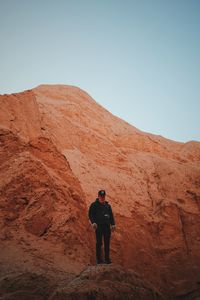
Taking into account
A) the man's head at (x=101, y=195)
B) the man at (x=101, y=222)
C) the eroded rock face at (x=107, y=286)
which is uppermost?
the man's head at (x=101, y=195)

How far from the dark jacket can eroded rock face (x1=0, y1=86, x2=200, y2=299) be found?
3.91 feet

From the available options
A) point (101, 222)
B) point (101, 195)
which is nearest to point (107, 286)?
point (101, 222)

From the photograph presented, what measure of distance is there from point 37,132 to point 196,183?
651cm

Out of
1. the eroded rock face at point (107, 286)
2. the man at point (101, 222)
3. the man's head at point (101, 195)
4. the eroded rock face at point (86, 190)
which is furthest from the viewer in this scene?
the eroded rock face at point (86, 190)

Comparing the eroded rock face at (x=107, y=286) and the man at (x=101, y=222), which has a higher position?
the man at (x=101, y=222)

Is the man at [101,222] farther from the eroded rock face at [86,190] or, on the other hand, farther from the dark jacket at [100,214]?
the eroded rock face at [86,190]

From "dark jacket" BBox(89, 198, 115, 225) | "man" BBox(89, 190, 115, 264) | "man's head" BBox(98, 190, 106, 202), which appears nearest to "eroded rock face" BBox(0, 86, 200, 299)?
"man" BBox(89, 190, 115, 264)

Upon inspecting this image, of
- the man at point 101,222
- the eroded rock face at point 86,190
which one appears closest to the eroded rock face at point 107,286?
the man at point 101,222

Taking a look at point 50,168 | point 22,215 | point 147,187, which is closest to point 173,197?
point 147,187

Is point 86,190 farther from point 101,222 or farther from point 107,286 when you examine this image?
point 107,286

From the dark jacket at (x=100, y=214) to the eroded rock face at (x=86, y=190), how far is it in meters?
1.19

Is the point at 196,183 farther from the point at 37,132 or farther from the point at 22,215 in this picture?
the point at 22,215

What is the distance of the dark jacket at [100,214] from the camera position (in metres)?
6.14

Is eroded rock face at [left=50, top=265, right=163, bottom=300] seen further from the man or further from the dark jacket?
the dark jacket
